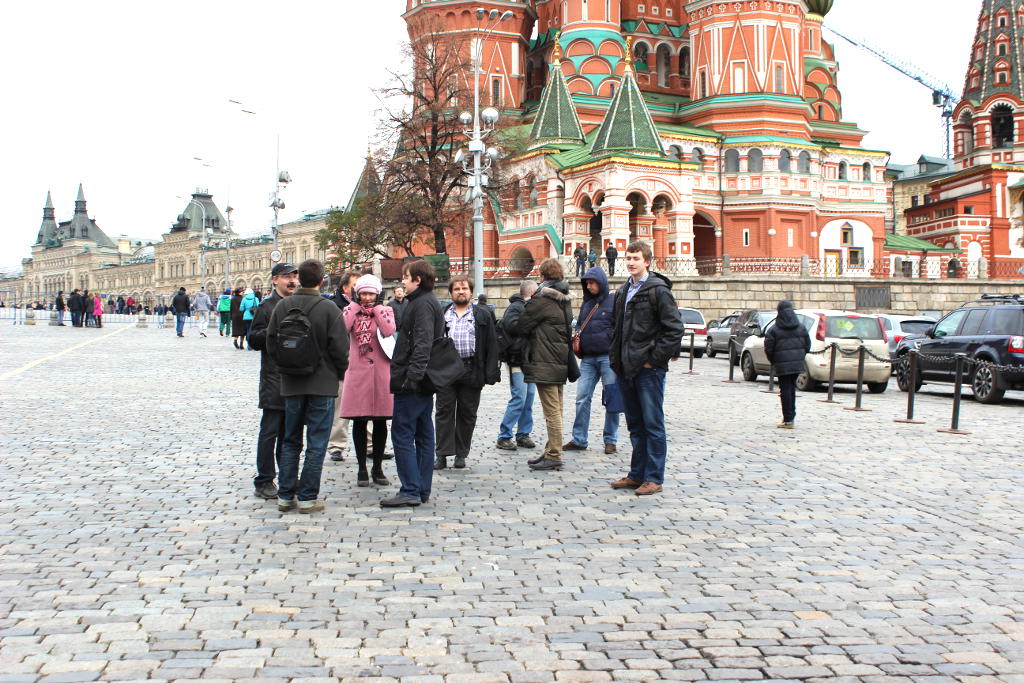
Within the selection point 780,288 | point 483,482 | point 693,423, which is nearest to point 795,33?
point 780,288

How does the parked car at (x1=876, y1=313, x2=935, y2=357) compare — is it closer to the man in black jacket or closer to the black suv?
the black suv

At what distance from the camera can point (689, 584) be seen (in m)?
5.52

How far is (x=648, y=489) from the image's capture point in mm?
8039

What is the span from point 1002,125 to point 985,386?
62.3m

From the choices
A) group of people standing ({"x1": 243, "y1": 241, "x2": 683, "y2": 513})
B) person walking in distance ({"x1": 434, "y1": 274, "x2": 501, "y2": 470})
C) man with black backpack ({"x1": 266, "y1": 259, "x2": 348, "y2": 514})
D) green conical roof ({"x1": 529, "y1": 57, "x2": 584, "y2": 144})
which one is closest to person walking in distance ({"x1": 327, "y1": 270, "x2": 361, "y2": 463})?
group of people standing ({"x1": 243, "y1": 241, "x2": 683, "y2": 513})

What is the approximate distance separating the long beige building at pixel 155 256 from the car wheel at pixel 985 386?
265 feet

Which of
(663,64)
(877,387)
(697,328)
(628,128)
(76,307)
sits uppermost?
(663,64)

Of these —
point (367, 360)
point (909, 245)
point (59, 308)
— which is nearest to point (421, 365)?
point (367, 360)

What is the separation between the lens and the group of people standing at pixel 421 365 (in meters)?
7.38

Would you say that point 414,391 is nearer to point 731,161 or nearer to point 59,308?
point 59,308

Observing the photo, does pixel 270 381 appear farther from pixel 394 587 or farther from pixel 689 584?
pixel 689 584

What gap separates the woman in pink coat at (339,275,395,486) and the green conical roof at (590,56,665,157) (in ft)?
131

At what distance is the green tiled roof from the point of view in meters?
66.6

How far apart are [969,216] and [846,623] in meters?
72.3
